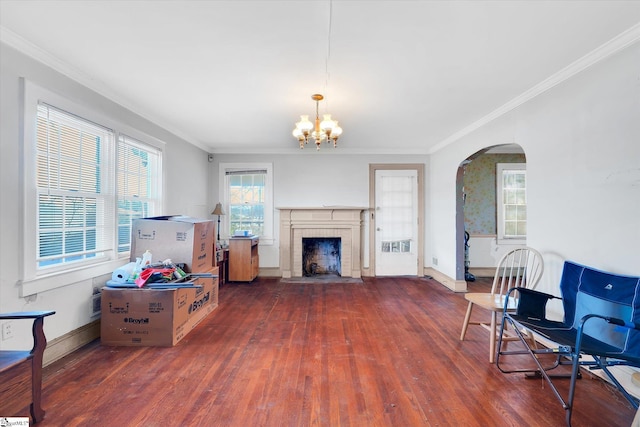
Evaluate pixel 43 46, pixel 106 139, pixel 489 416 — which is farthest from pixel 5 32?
pixel 489 416

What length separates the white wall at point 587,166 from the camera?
1.93m

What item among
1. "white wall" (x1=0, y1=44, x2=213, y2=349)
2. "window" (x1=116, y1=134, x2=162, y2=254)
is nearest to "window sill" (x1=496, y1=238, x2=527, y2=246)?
"window" (x1=116, y1=134, x2=162, y2=254)

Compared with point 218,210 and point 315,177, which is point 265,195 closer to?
point 218,210

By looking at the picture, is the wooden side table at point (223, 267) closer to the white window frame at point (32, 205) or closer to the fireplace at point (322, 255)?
the fireplace at point (322, 255)

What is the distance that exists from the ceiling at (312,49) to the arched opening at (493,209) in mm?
2528

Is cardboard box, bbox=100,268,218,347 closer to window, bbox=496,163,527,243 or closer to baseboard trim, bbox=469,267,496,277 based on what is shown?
baseboard trim, bbox=469,267,496,277

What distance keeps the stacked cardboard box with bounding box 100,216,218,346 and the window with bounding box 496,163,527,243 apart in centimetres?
543

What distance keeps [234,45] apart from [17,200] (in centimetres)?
200

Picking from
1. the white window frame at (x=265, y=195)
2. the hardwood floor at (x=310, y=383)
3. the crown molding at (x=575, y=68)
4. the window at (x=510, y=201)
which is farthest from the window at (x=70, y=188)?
the window at (x=510, y=201)

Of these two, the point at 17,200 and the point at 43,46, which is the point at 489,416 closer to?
the point at 17,200

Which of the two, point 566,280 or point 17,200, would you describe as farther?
point 566,280

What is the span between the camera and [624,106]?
1.95 meters

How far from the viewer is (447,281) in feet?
15.4

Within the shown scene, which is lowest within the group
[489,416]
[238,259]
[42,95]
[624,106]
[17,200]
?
[489,416]
